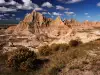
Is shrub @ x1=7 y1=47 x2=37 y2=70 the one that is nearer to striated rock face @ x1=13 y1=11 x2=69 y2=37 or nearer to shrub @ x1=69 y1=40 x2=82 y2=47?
shrub @ x1=69 y1=40 x2=82 y2=47

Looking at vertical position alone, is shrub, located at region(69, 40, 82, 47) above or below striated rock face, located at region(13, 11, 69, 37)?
below

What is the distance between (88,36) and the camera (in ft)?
113

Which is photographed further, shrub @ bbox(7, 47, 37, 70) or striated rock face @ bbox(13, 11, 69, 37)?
striated rock face @ bbox(13, 11, 69, 37)

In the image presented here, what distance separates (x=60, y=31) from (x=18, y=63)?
123ft

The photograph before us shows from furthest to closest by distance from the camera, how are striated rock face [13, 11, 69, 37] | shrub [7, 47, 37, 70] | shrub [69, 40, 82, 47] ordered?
1. striated rock face [13, 11, 69, 37]
2. shrub [69, 40, 82, 47]
3. shrub [7, 47, 37, 70]

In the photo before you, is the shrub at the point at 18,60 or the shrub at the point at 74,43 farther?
the shrub at the point at 74,43

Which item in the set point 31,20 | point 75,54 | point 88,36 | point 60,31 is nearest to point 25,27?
point 31,20

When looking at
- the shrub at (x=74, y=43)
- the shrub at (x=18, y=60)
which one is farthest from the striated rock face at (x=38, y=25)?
the shrub at (x=18, y=60)

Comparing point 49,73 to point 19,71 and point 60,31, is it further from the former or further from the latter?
point 60,31

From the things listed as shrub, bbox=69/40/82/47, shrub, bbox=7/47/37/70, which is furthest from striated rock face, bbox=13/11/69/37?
shrub, bbox=7/47/37/70

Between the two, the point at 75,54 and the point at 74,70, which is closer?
the point at 74,70

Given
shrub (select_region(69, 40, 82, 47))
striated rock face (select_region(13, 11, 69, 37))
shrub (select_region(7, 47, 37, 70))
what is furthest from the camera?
striated rock face (select_region(13, 11, 69, 37))

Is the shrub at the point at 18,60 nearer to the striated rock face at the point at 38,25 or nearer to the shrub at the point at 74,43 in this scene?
the shrub at the point at 74,43

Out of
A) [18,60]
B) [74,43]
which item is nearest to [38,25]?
[74,43]
